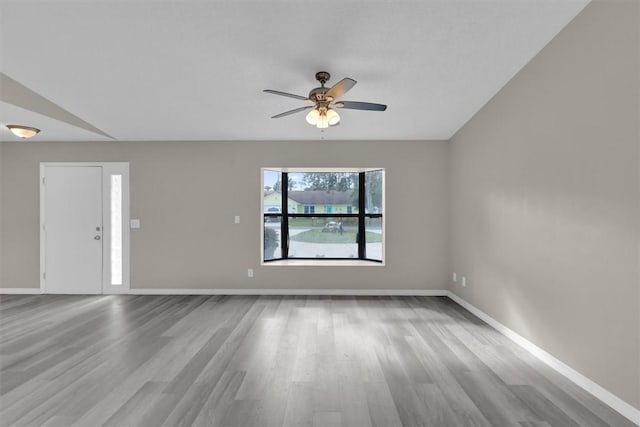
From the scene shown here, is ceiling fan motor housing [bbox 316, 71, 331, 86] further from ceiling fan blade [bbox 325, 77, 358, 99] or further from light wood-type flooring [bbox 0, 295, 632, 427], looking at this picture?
light wood-type flooring [bbox 0, 295, 632, 427]

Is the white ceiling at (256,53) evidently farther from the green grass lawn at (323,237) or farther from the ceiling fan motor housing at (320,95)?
the green grass lawn at (323,237)

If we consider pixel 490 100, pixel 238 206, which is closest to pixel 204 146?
pixel 238 206

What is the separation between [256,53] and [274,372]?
267cm

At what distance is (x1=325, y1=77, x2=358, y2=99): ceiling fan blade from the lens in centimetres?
240

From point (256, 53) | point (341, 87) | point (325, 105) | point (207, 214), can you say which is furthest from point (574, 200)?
point (207, 214)

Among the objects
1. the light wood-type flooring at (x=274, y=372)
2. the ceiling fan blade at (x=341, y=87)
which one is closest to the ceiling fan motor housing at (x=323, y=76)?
the ceiling fan blade at (x=341, y=87)

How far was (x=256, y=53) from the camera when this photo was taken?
2.73 metres

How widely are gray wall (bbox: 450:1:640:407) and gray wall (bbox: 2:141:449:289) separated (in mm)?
1272

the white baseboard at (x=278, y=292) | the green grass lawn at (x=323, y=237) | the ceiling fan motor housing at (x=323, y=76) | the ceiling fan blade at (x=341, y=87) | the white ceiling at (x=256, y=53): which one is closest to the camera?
the white ceiling at (x=256, y=53)

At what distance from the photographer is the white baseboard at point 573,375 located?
191 centimetres

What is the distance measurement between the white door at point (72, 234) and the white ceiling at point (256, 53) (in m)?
1.08

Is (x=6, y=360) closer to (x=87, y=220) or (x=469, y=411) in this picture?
(x=87, y=220)

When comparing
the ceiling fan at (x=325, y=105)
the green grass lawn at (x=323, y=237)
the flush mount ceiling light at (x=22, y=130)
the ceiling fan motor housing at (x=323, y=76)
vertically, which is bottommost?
the green grass lawn at (x=323, y=237)

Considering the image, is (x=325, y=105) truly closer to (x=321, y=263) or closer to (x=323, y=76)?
(x=323, y=76)
